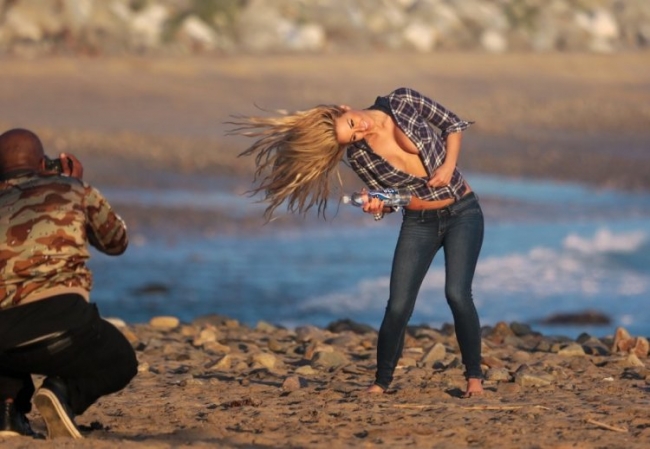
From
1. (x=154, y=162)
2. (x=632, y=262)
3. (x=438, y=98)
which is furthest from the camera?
Result: (x=438, y=98)

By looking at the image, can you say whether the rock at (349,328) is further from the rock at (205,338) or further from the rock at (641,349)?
the rock at (641,349)

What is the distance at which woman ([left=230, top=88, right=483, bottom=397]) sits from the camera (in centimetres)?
734

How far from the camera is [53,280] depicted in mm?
6391

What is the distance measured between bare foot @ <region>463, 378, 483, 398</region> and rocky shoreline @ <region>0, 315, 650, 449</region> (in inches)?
3.6

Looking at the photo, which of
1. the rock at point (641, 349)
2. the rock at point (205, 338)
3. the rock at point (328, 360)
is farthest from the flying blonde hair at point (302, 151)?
the rock at point (641, 349)

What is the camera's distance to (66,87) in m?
28.4

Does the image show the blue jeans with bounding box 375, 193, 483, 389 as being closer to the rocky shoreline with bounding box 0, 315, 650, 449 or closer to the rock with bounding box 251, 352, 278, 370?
the rocky shoreline with bounding box 0, 315, 650, 449

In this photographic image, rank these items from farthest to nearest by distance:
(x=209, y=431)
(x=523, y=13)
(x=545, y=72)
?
(x=523, y=13) → (x=545, y=72) → (x=209, y=431)

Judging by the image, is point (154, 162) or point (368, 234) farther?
point (154, 162)

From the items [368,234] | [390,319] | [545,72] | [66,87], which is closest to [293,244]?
[368,234]

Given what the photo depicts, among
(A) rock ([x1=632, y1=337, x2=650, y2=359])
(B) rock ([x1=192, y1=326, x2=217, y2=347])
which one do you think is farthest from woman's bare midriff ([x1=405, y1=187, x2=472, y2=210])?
(B) rock ([x1=192, y1=326, x2=217, y2=347])

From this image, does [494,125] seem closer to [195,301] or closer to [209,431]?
[195,301]

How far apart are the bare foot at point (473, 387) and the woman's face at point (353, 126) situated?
4.61 feet

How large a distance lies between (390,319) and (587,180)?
51.4 feet
